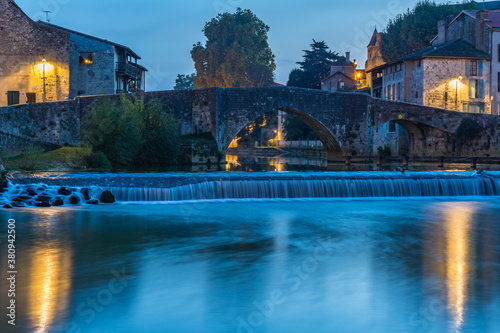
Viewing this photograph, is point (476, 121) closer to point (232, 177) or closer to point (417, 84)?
point (417, 84)

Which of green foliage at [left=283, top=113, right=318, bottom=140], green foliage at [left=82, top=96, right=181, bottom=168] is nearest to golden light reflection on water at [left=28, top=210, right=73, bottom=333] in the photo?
green foliage at [left=82, top=96, right=181, bottom=168]

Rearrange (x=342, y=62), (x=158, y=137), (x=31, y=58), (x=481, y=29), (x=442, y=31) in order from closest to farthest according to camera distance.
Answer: (x=158, y=137) → (x=31, y=58) → (x=481, y=29) → (x=442, y=31) → (x=342, y=62)

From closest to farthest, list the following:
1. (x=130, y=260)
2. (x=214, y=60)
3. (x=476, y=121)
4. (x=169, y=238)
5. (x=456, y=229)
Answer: (x=130, y=260)
(x=169, y=238)
(x=456, y=229)
(x=476, y=121)
(x=214, y=60)

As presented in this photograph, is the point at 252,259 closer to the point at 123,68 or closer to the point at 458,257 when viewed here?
the point at 458,257

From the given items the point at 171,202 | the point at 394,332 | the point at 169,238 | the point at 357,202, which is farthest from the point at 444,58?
the point at 394,332

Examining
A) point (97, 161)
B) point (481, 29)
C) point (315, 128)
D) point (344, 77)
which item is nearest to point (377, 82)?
point (481, 29)

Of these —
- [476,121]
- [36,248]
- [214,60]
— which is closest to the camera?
[36,248]

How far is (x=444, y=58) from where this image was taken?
3916 cm

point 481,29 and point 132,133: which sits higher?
point 481,29

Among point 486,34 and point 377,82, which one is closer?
point 486,34

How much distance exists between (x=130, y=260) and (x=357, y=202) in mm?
9271

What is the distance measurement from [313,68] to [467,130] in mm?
28508

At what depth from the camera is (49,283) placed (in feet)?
26.2

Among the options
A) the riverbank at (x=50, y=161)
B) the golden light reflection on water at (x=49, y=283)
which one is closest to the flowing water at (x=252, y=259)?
the golden light reflection on water at (x=49, y=283)
